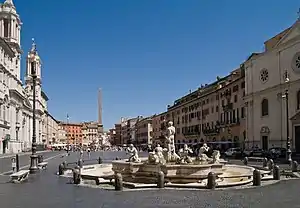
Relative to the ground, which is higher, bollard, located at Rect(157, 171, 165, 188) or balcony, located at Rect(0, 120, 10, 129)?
balcony, located at Rect(0, 120, 10, 129)

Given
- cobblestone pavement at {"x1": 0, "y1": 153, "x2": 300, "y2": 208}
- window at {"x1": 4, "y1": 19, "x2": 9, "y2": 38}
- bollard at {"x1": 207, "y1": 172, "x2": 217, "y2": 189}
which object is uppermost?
window at {"x1": 4, "y1": 19, "x2": 9, "y2": 38}

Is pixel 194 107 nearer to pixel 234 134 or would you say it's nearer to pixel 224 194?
pixel 234 134

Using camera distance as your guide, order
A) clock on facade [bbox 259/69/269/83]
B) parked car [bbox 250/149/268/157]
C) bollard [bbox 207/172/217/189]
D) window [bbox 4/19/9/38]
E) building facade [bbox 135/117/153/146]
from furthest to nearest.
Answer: building facade [bbox 135/117/153/146] → window [bbox 4/19/9/38] → clock on facade [bbox 259/69/269/83] → parked car [bbox 250/149/268/157] → bollard [bbox 207/172/217/189]

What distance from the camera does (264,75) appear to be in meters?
56.7

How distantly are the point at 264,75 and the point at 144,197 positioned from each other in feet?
150

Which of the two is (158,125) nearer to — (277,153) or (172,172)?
(277,153)

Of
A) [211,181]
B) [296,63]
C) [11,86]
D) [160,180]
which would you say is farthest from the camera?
[11,86]

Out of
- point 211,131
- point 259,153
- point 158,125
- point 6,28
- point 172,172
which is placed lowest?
point 259,153

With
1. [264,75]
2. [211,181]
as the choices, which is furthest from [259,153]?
[211,181]

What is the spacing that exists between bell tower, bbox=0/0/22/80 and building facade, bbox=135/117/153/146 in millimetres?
63954

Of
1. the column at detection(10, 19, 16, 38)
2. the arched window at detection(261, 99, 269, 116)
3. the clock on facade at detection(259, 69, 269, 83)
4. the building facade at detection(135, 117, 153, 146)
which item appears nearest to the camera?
the arched window at detection(261, 99, 269, 116)

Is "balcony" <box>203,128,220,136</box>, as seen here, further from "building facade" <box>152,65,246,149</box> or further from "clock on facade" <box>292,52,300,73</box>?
"clock on facade" <box>292,52,300,73</box>

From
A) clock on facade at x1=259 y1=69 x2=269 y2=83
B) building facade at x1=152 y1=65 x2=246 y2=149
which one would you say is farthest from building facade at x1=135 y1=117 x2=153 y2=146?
clock on facade at x1=259 y1=69 x2=269 y2=83

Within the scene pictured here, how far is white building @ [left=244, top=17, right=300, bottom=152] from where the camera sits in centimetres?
4897
